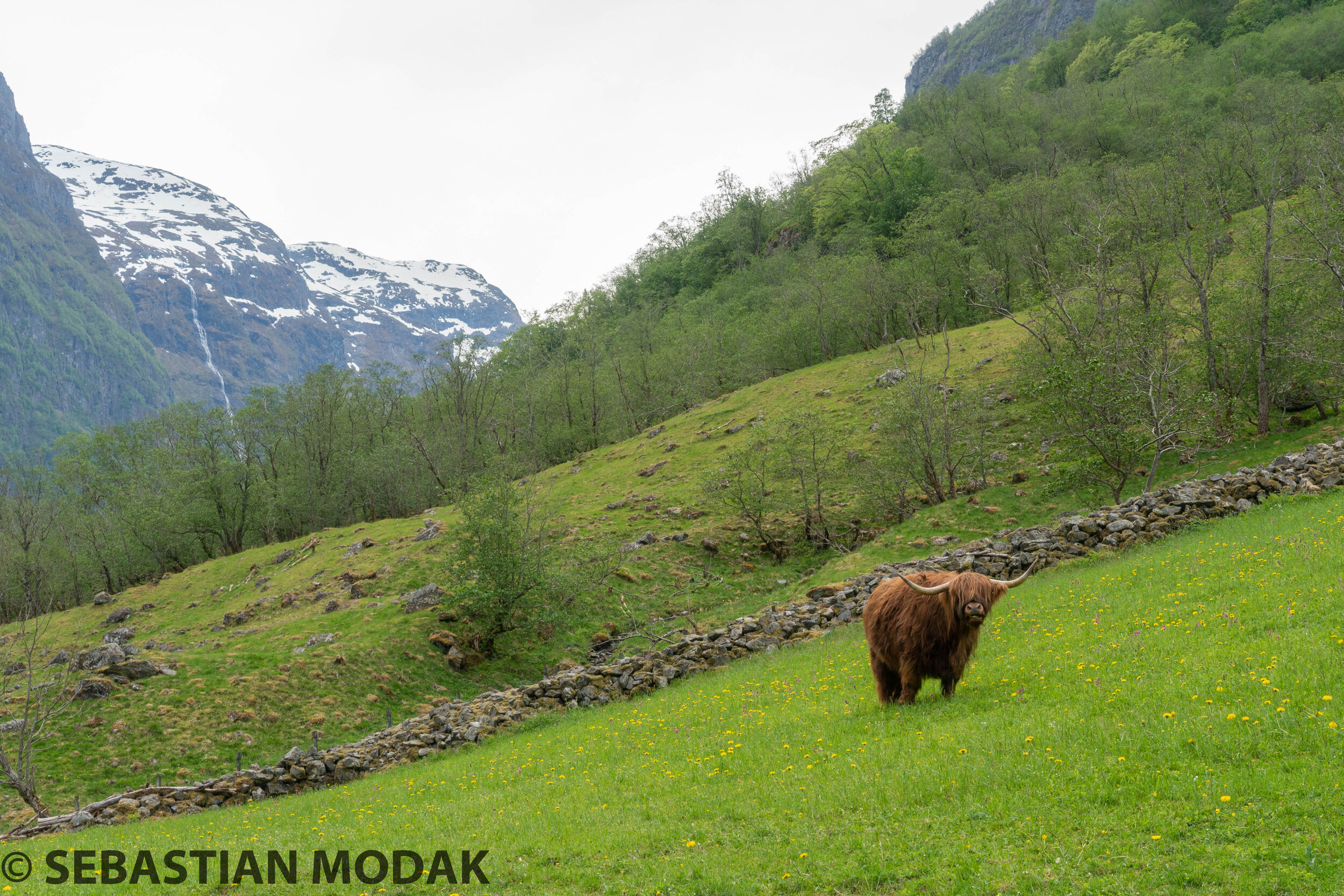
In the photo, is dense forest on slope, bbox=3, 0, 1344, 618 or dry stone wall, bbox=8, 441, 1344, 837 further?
dense forest on slope, bbox=3, 0, 1344, 618

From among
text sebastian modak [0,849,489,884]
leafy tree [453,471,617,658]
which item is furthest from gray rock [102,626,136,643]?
text sebastian modak [0,849,489,884]

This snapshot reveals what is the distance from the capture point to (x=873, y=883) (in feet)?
23.4

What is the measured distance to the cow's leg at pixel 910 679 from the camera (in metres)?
12.6

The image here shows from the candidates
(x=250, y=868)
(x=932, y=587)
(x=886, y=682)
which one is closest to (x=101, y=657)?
(x=250, y=868)

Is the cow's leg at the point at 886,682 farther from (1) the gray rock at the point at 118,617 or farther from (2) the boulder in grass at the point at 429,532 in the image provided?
(1) the gray rock at the point at 118,617

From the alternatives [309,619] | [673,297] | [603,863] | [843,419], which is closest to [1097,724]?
[603,863]

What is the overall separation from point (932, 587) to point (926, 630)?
872 millimetres

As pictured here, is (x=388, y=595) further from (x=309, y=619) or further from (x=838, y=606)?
(x=838, y=606)

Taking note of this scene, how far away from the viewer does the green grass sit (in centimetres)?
681

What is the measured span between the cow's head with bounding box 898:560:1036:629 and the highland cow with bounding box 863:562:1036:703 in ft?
0.04

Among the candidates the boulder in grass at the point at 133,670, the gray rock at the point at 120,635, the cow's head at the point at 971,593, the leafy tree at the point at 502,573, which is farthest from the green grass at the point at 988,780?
the gray rock at the point at 120,635

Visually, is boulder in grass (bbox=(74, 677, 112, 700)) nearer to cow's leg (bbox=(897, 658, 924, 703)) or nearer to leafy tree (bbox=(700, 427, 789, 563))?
leafy tree (bbox=(700, 427, 789, 563))

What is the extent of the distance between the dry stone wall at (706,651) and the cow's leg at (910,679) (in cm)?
901

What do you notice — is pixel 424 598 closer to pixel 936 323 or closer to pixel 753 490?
pixel 753 490
